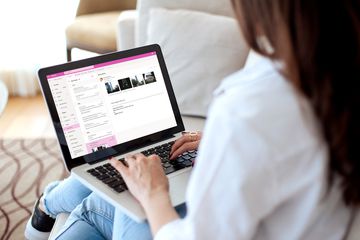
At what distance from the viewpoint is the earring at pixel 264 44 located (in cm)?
67

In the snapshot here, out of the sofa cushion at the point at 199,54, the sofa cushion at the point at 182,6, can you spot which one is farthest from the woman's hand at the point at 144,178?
the sofa cushion at the point at 182,6

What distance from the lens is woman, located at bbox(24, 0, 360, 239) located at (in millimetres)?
622

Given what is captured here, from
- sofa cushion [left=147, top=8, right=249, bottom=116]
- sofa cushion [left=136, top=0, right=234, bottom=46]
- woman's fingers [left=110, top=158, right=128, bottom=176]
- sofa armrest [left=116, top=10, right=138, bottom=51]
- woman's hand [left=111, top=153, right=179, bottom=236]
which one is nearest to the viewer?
woman's hand [left=111, top=153, right=179, bottom=236]

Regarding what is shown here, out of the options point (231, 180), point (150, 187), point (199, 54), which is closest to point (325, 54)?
point (231, 180)

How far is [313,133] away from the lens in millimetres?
638

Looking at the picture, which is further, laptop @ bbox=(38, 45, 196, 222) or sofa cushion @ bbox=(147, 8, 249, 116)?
sofa cushion @ bbox=(147, 8, 249, 116)

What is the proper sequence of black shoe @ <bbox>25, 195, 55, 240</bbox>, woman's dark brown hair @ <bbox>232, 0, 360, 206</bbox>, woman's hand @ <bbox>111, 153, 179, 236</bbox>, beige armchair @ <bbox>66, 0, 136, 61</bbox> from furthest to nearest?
1. beige armchair @ <bbox>66, 0, 136, 61</bbox>
2. black shoe @ <bbox>25, 195, 55, 240</bbox>
3. woman's hand @ <bbox>111, 153, 179, 236</bbox>
4. woman's dark brown hair @ <bbox>232, 0, 360, 206</bbox>

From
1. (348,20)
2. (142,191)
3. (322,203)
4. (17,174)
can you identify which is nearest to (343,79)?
(348,20)

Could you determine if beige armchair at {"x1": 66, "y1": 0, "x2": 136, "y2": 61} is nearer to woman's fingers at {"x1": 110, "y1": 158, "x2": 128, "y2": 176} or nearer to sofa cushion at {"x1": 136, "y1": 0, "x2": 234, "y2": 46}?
sofa cushion at {"x1": 136, "y1": 0, "x2": 234, "y2": 46}

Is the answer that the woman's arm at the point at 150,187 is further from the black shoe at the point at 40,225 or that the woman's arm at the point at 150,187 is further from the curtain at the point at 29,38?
the curtain at the point at 29,38

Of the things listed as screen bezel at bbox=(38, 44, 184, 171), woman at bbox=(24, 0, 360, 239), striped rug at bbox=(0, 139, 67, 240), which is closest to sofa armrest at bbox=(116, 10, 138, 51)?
screen bezel at bbox=(38, 44, 184, 171)

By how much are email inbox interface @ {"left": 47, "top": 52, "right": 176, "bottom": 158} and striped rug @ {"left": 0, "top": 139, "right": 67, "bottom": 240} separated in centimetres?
87

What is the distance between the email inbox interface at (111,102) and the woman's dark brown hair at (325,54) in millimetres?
617

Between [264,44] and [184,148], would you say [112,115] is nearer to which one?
[184,148]
